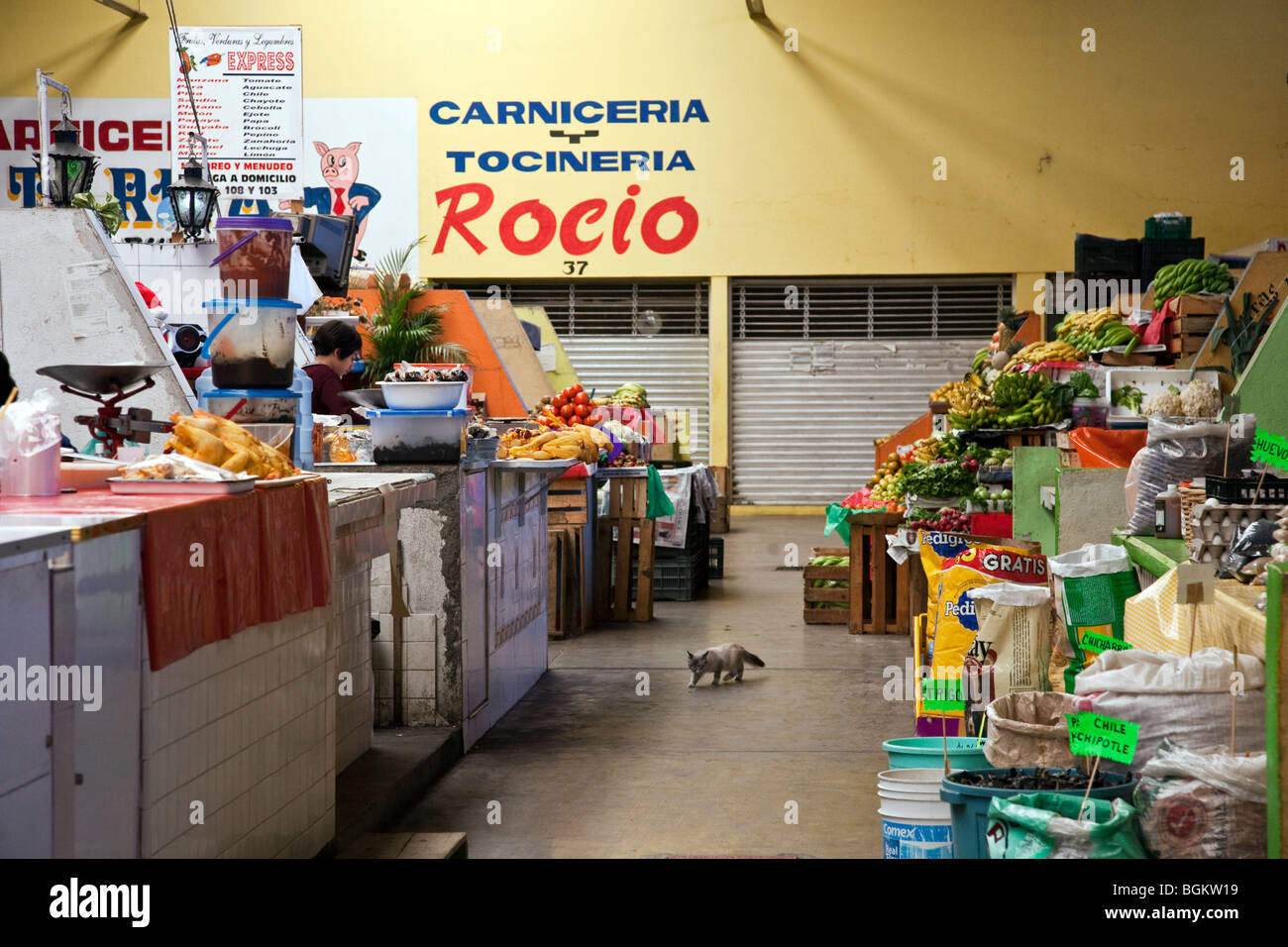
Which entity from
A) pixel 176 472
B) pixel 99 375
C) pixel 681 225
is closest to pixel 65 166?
pixel 99 375

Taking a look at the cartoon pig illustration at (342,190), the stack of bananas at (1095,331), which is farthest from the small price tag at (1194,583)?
the cartoon pig illustration at (342,190)

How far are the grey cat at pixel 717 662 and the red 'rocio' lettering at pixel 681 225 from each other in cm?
962

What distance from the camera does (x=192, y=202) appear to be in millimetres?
8031

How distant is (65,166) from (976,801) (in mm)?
6571

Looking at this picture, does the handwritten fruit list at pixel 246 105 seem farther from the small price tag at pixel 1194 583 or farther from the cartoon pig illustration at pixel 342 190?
the small price tag at pixel 1194 583

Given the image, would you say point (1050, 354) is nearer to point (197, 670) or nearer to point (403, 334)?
point (403, 334)

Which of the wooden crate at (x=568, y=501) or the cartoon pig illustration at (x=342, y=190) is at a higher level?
the cartoon pig illustration at (x=342, y=190)

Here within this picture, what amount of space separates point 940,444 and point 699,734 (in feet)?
10.4

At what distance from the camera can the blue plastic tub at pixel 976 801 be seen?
258 centimetres

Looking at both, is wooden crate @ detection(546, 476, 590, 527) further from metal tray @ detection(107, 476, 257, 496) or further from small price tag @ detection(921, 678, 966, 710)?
metal tray @ detection(107, 476, 257, 496)

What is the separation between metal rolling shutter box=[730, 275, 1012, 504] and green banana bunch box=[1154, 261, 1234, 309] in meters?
7.72

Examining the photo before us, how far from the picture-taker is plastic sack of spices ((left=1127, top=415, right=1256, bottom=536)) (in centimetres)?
405

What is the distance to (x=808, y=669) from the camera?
6887 mm

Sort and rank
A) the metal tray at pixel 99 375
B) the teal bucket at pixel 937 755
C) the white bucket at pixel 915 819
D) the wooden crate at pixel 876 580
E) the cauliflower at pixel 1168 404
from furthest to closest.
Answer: the wooden crate at pixel 876 580 < the cauliflower at pixel 1168 404 < the teal bucket at pixel 937 755 < the metal tray at pixel 99 375 < the white bucket at pixel 915 819
